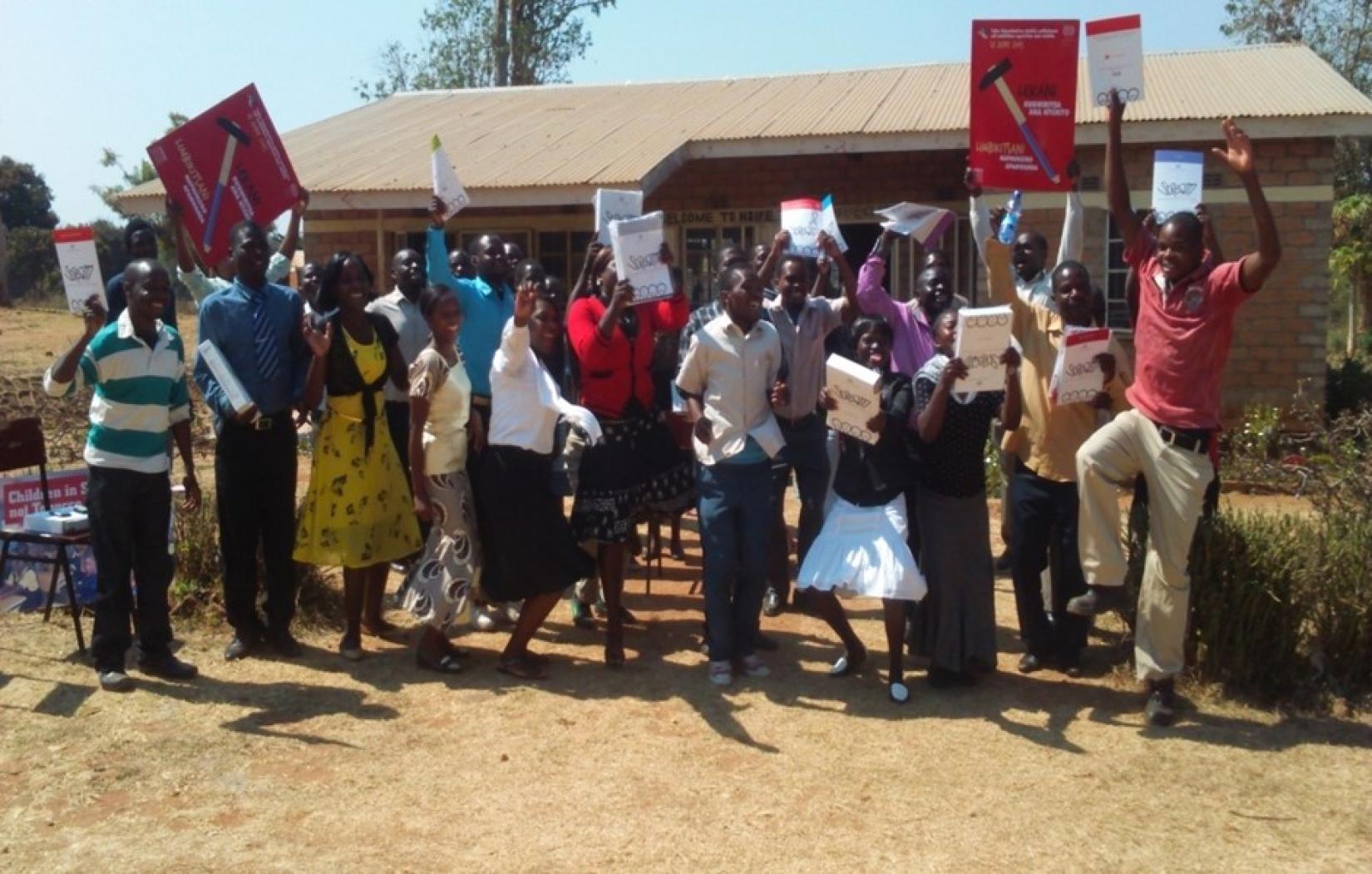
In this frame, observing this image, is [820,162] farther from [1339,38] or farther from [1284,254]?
[1339,38]

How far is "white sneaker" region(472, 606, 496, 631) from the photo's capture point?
655cm

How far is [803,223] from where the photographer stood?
640cm

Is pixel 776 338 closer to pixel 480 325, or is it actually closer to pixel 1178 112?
pixel 480 325

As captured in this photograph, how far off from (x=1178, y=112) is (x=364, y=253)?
9.10m

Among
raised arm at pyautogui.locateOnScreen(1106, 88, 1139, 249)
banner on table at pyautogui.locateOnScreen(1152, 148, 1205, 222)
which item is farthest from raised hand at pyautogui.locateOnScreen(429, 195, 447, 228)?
banner on table at pyautogui.locateOnScreen(1152, 148, 1205, 222)

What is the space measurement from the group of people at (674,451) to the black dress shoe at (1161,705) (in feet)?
0.05

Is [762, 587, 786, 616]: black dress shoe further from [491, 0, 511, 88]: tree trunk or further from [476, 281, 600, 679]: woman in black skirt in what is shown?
[491, 0, 511, 88]: tree trunk

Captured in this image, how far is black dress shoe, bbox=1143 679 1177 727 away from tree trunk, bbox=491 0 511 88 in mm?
27536

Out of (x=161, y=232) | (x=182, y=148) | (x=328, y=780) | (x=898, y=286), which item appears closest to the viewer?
(x=328, y=780)

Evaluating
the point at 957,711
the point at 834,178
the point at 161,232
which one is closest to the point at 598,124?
the point at 834,178

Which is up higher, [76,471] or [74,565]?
[76,471]

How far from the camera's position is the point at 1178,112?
455 inches

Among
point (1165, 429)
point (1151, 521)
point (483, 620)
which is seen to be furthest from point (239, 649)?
point (1165, 429)

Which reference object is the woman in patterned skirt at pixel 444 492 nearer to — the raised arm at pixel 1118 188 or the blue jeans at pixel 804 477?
the blue jeans at pixel 804 477
